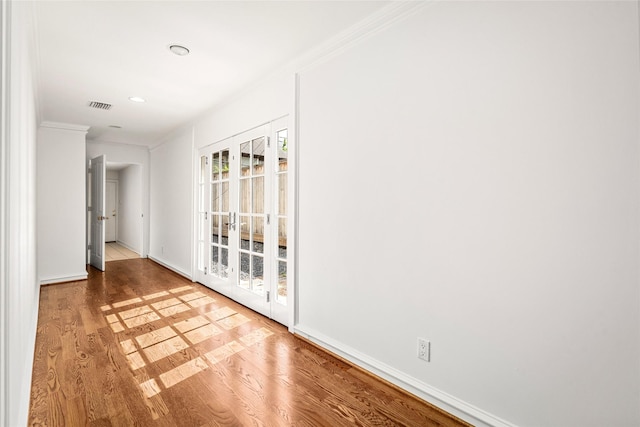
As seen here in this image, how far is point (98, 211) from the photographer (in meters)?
5.68

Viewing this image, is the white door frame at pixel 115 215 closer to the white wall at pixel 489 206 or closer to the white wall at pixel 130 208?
the white wall at pixel 130 208

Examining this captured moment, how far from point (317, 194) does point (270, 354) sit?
4.41ft

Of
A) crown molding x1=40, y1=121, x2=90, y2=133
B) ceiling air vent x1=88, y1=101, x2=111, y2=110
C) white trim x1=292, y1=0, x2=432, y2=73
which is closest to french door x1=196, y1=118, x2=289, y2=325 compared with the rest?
white trim x1=292, y1=0, x2=432, y2=73

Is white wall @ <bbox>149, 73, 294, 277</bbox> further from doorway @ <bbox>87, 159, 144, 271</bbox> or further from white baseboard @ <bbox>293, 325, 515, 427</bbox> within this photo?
white baseboard @ <bbox>293, 325, 515, 427</bbox>

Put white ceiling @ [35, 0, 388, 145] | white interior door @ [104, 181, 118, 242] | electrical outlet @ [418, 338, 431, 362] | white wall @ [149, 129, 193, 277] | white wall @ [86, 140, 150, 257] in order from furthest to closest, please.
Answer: white interior door @ [104, 181, 118, 242] < white wall @ [86, 140, 150, 257] < white wall @ [149, 129, 193, 277] < white ceiling @ [35, 0, 388, 145] < electrical outlet @ [418, 338, 431, 362]

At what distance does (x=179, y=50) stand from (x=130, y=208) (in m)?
6.85

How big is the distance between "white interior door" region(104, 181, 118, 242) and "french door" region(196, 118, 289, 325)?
6.24 metres

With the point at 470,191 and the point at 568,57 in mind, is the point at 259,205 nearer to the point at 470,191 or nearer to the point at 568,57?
the point at 470,191

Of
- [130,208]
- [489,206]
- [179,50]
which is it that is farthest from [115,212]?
[489,206]

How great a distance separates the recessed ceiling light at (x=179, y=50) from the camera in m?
2.61

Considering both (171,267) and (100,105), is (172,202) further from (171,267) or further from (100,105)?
(100,105)

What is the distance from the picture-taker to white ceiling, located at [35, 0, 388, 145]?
Result: 7.07 ft

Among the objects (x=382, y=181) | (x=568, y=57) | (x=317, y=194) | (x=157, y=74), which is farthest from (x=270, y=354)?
(x=157, y=74)

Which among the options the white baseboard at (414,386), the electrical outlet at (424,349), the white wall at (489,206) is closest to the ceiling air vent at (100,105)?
the white wall at (489,206)
